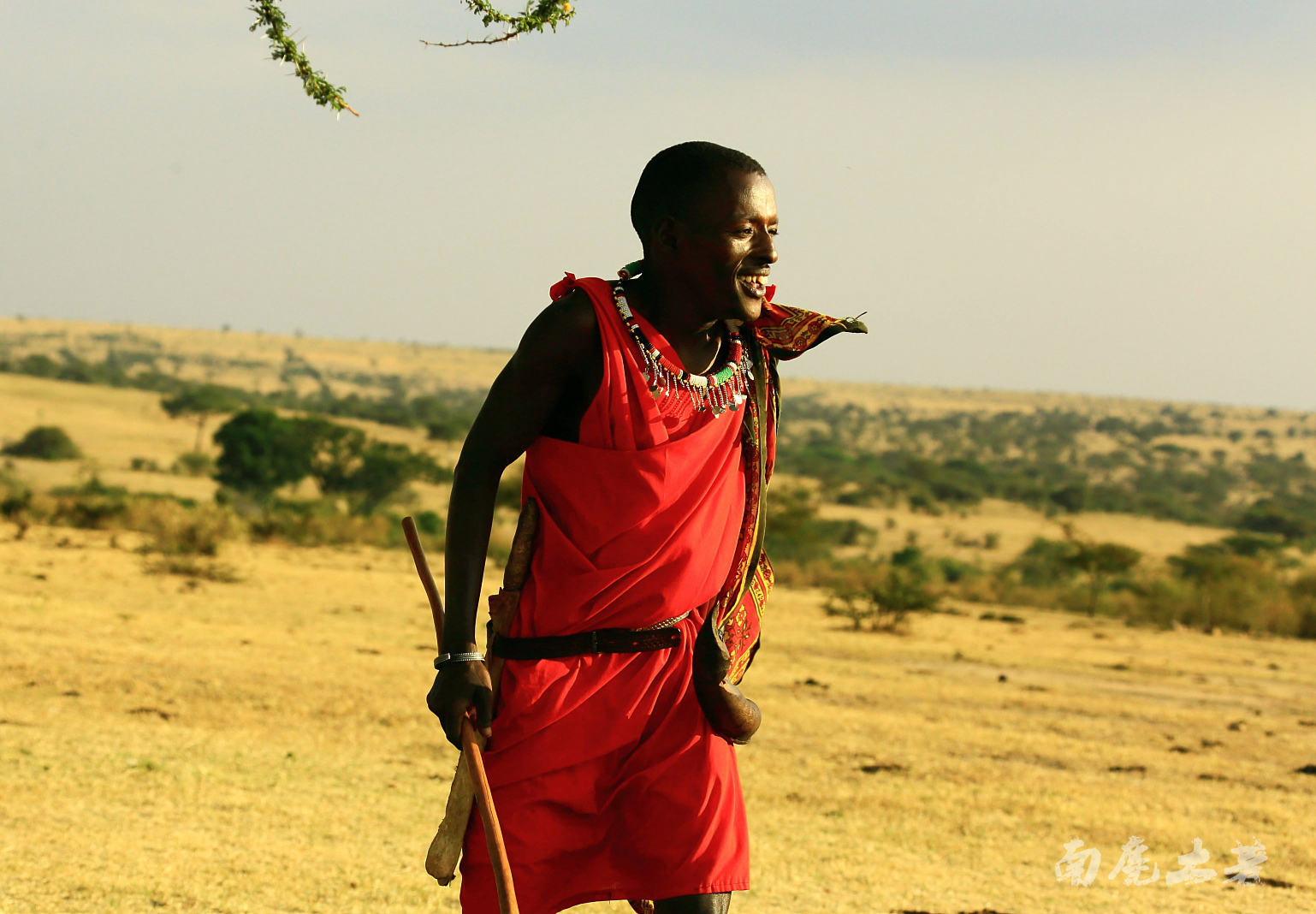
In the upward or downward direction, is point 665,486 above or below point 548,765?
above

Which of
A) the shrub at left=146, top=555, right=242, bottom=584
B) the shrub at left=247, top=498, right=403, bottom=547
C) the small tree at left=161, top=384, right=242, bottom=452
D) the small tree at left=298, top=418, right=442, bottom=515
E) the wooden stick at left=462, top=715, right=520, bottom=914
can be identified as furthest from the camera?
the small tree at left=161, top=384, right=242, bottom=452

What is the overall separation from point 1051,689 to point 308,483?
3013 cm

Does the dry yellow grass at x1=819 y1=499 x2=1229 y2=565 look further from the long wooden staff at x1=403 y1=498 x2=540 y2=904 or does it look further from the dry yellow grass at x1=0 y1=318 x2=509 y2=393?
the dry yellow grass at x1=0 y1=318 x2=509 y2=393

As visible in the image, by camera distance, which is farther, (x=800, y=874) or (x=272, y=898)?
(x=800, y=874)

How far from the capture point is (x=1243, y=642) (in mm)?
17219

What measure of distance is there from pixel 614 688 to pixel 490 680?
222 mm

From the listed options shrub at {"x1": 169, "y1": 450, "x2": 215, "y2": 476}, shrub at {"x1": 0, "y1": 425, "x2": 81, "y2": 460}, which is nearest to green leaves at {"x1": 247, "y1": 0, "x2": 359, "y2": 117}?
shrub at {"x1": 169, "y1": 450, "x2": 215, "y2": 476}

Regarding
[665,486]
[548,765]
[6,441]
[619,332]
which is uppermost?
[619,332]

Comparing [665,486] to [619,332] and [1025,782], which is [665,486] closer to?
[619,332]

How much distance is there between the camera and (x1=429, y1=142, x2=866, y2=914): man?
7.89 ft

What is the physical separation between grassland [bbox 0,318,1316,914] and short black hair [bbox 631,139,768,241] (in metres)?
2.85

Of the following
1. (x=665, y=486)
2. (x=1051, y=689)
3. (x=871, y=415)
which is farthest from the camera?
(x=871, y=415)

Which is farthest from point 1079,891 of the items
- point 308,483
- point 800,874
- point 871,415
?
point 871,415

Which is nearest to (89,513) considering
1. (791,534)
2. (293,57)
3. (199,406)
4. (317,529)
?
(317,529)
